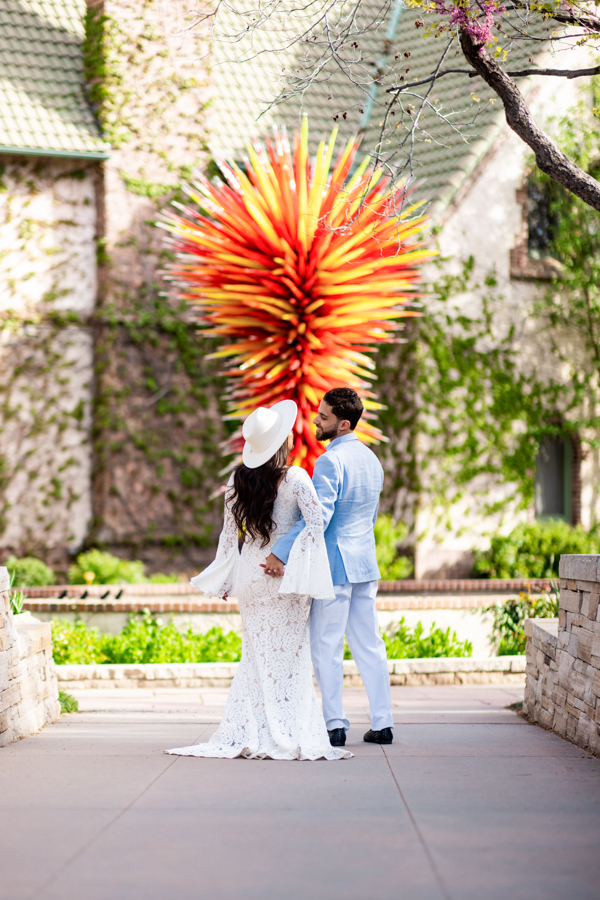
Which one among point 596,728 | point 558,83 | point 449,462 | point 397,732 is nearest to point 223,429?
point 449,462

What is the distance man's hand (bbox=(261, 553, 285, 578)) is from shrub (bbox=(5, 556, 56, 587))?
707 centimetres

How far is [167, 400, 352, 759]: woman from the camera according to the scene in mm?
4941

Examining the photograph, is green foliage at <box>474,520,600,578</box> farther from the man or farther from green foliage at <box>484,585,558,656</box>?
the man

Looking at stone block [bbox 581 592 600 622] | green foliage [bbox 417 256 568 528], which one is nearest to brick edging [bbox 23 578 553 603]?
green foliage [bbox 417 256 568 528]

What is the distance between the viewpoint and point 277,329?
9.54m

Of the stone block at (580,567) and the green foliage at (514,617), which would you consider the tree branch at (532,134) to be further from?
the green foliage at (514,617)

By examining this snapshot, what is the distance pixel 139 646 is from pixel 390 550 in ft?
13.8

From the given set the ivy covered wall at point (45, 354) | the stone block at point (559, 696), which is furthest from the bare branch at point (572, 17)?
the ivy covered wall at point (45, 354)

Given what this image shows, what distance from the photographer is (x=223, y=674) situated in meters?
8.30

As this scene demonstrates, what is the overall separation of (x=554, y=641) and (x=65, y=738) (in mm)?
3043

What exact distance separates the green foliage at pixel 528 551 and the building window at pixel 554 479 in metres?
1.04

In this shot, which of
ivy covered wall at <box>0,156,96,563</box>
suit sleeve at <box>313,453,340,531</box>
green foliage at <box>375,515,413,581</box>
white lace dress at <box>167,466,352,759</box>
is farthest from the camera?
ivy covered wall at <box>0,156,96,563</box>

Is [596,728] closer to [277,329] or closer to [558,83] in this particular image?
[277,329]

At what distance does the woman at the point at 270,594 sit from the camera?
494cm
